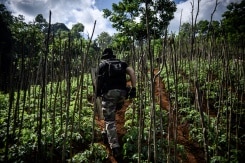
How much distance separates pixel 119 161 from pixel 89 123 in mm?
1295

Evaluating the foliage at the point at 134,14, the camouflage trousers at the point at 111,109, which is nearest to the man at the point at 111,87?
the camouflage trousers at the point at 111,109

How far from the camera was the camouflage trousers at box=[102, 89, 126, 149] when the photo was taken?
3.89 m

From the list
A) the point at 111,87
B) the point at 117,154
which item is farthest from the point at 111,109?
the point at 117,154

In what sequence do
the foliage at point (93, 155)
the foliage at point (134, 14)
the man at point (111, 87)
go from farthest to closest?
the foliage at point (134, 14)
the man at point (111, 87)
the foliage at point (93, 155)

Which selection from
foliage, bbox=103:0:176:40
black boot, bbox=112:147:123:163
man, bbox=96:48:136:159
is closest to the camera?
black boot, bbox=112:147:123:163

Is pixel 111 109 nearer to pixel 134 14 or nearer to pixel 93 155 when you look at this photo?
pixel 93 155

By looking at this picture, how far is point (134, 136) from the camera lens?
4113mm

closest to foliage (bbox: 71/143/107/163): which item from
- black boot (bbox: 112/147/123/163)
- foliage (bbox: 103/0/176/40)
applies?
black boot (bbox: 112/147/123/163)

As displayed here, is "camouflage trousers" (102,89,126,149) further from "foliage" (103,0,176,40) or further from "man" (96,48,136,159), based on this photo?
"foliage" (103,0,176,40)

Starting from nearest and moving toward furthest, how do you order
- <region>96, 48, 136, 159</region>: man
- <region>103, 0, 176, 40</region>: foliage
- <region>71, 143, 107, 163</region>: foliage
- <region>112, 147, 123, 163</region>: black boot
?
<region>71, 143, 107, 163</region>: foliage → <region>112, 147, 123, 163</region>: black boot → <region>96, 48, 136, 159</region>: man → <region>103, 0, 176, 40</region>: foliage

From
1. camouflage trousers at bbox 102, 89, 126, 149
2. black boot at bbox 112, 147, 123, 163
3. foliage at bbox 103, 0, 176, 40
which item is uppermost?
foliage at bbox 103, 0, 176, 40

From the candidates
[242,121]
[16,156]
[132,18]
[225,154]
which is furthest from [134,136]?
[132,18]

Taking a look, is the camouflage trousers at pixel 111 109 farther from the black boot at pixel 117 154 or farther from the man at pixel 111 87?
the black boot at pixel 117 154

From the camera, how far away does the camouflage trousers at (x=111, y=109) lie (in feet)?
12.7
